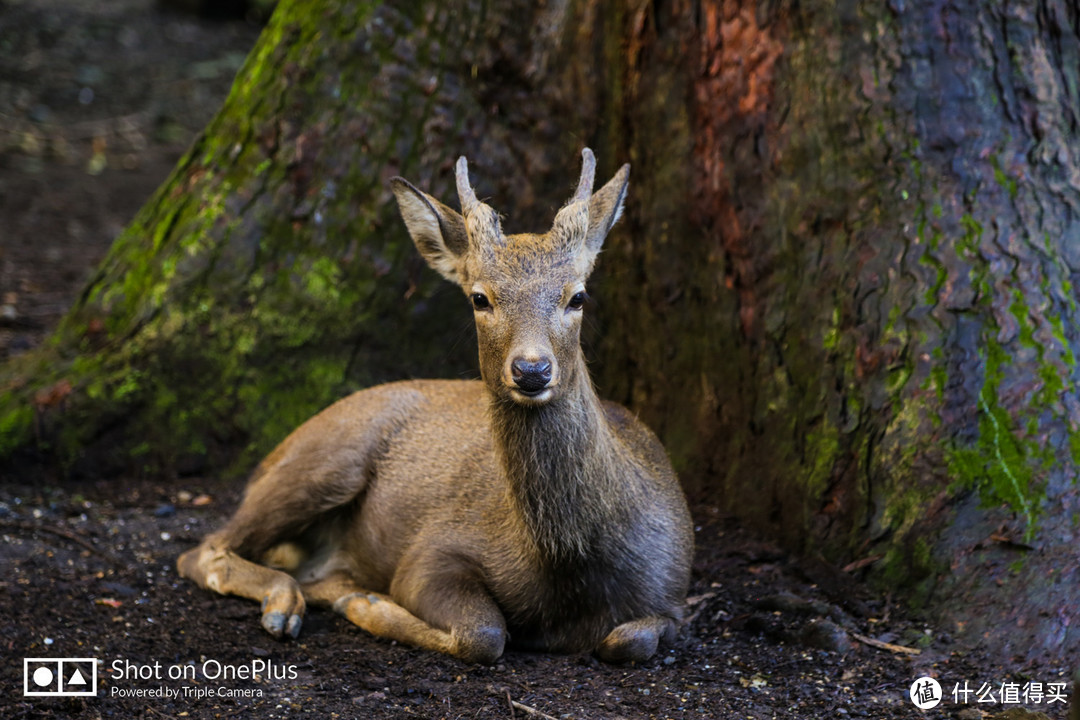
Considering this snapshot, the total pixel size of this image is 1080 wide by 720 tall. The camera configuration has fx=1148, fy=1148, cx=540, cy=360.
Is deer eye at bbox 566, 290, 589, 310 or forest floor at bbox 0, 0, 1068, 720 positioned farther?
deer eye at bbox 566, 290, 589, 310

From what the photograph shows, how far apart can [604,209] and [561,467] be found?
44.4 inches

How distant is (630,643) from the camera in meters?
4.75

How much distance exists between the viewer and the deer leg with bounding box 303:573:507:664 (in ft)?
15.8

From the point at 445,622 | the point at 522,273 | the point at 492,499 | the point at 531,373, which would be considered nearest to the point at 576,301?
the point at 522,273

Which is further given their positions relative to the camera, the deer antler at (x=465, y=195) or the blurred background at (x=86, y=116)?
the blurred background at (x=86, y=116)

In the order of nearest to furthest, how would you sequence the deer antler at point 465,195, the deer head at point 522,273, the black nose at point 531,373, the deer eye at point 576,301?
the black nose at point 531,373 → the deer head at point 522,273 → the deer eye at point 576,301 → the deer antler at point 465,195

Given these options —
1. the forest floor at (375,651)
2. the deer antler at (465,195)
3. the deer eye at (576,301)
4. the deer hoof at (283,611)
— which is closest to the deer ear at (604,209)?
the deer eye at (576,301)

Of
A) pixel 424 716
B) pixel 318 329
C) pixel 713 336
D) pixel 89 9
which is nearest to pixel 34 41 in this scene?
pixel 89 9

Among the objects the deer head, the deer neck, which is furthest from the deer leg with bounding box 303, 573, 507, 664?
the deer head

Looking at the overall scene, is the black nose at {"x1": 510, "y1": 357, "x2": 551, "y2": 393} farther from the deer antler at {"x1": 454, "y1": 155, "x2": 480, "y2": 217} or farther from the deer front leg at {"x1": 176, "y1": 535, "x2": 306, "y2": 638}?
the deer front leg at {"x1": 176, "y1": 535, "x2": 306, "y2": 638}
